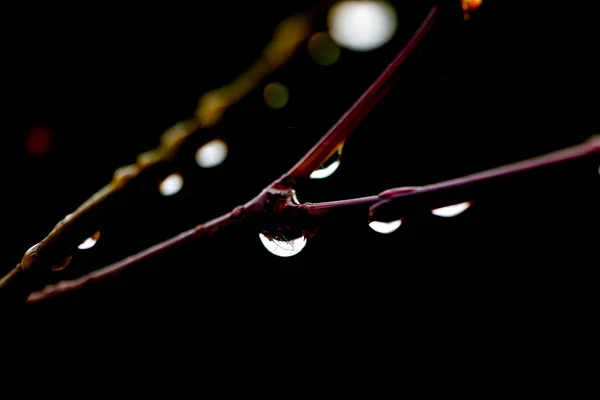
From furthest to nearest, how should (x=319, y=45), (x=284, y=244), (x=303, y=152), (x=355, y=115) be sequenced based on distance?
(x=303, y=152) < (x=284, y=244) < (x=355, y=115) < (x=319, y=45)

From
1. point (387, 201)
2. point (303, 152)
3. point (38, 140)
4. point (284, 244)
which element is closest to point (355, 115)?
point (387, 201)

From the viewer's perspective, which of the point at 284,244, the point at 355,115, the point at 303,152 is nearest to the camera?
the point at 355,115

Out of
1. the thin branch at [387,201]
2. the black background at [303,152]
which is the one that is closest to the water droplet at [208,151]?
the thin branch at [387,201]

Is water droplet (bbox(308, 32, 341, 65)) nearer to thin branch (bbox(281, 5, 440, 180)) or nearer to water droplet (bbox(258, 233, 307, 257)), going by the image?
thin branch (bbox(281, 5, 440, 180))

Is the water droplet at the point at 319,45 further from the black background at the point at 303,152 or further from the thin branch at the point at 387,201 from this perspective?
the black background at the point at 303,152

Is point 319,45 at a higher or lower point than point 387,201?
higher

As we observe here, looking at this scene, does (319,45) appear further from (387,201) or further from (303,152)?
(303,152)
